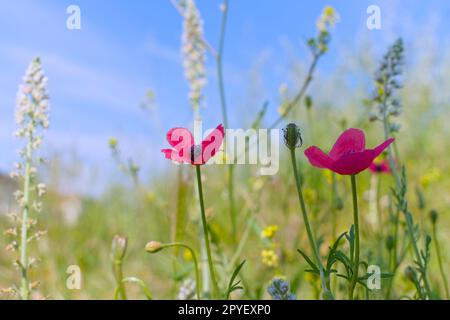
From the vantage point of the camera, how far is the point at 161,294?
1.76 meters

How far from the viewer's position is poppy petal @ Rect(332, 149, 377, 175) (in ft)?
1.75

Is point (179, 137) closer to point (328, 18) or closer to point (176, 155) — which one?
point (176, 155)

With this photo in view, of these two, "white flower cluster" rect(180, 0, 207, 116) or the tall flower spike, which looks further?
"white flower cluster" rect(180, 0, 207, 116)

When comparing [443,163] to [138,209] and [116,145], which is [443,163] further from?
[116,145]

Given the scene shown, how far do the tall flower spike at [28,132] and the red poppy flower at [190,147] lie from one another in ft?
0.86

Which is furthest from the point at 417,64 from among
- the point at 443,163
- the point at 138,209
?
the point at 138,209

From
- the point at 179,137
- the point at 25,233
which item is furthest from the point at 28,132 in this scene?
the point at 179,137

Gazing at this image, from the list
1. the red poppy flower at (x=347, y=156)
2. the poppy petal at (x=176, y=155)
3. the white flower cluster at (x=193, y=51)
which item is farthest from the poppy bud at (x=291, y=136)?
the white flower cluster at (x=193, y=51)

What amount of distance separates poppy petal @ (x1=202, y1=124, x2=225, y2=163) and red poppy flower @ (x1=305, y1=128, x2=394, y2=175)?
0.11 meters

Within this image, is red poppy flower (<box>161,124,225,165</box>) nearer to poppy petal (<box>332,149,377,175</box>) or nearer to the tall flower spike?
poppy petal (<box>332,149,377,175</box>)

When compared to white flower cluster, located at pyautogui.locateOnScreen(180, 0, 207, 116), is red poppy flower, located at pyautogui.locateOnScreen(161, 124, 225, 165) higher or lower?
lower

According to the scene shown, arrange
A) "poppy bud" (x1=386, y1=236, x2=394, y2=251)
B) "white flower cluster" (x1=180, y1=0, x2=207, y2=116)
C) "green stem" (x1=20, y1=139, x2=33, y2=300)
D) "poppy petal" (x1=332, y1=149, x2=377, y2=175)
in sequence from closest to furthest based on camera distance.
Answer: "poppy petal" (x1=332, y1=149, x2=377, y2=175)
"green stem" (x1=20, y1=139, x2=33, y2=300)
"poppy bud" (x1=386, y1=236, x2=394, y2=251)
"white flower cluster" (x1=180, y1=0, x2=207, y2=116)

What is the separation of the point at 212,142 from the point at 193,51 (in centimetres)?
66

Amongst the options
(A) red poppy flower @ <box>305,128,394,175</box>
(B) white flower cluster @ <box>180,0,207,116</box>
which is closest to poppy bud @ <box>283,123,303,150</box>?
(A) red poppy flower @ <box>305,128,394,175</box>
